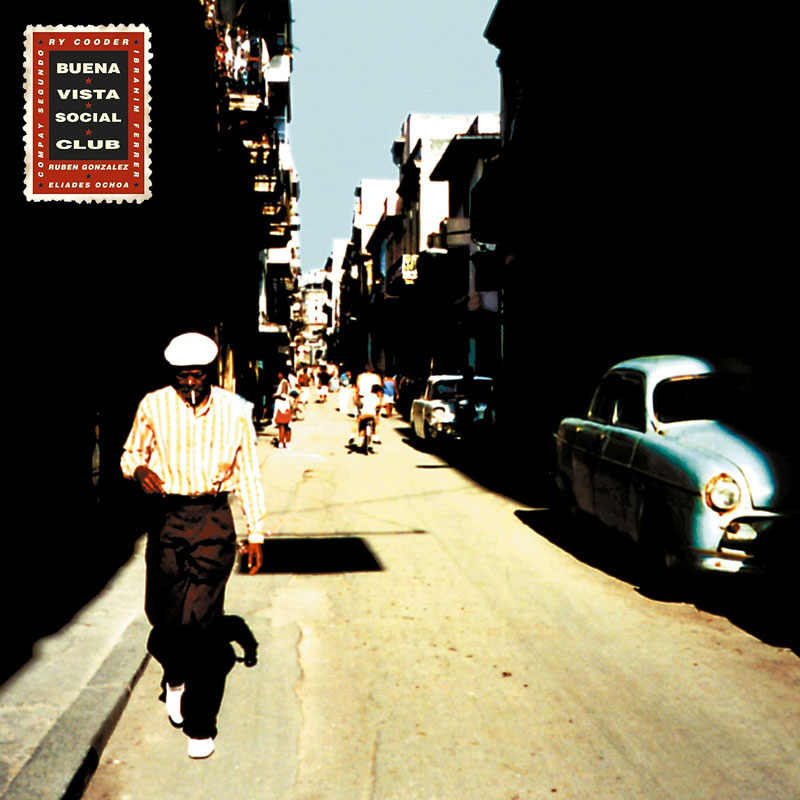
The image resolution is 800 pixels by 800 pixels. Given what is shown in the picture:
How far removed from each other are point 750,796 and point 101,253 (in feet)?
29.2

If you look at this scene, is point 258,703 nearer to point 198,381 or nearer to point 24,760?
point 24,760

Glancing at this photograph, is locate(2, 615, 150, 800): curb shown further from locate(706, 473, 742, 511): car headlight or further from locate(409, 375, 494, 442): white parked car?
locate(409, 375, 494, 442): white parked car

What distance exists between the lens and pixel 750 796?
393cm

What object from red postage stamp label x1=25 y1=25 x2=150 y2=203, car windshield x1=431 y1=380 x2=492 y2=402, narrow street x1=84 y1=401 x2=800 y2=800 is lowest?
narrow street x1=84 y1=401 x2=800 y2=800

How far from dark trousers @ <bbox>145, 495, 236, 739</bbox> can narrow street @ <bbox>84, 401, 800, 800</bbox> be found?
281mm

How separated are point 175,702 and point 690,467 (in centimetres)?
405

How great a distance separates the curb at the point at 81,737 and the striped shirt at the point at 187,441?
3.75 ft

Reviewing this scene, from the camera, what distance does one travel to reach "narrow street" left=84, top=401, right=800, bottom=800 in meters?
4.11

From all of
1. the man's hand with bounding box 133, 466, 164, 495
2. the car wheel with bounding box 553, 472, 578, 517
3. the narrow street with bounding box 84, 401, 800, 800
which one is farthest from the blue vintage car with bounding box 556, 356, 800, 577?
the man's hand with bounding box 133, 466, 164, 495

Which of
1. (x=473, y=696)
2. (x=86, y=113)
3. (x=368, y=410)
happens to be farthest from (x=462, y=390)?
(x=473, y=696)

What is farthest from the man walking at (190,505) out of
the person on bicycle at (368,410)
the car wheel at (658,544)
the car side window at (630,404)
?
the person on bicycle at (368,410)

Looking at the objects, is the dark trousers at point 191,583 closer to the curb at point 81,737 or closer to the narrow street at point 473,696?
the narrow street at point 473,696

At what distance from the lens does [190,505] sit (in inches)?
174

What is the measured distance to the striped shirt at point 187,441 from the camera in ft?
14.4
